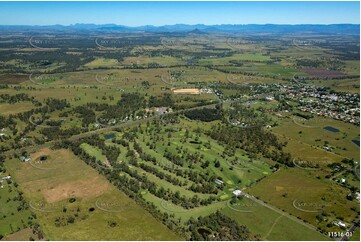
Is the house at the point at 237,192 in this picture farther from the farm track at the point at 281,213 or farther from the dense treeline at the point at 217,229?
the dense treeline at the point at 217,229

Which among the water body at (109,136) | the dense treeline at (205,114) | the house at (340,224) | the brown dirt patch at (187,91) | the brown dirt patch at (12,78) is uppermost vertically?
the brown dirt patch at (12,78)

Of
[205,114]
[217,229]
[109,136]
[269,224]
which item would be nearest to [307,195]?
[269,224]

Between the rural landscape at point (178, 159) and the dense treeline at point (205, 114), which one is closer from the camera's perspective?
the rural landscape at point (178, 159)

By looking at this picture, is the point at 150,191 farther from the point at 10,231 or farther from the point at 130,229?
the point at 10,231

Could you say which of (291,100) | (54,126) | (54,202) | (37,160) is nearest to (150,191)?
(54,202)

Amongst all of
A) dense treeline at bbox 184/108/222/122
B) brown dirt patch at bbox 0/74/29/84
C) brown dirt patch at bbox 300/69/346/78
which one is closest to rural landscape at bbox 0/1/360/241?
dense treeline at bbox 184/108/222/122

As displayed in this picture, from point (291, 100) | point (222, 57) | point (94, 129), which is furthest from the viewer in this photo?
point (222, 57)

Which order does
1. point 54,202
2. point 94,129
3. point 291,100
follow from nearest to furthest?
point 54,202 → point 94,129 → point 291,100

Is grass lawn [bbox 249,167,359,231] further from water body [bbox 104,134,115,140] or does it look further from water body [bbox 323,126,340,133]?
water body [bbox 104,134,115,140]

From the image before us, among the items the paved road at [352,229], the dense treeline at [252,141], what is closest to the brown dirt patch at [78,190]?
the dense treeline at [252,141]
